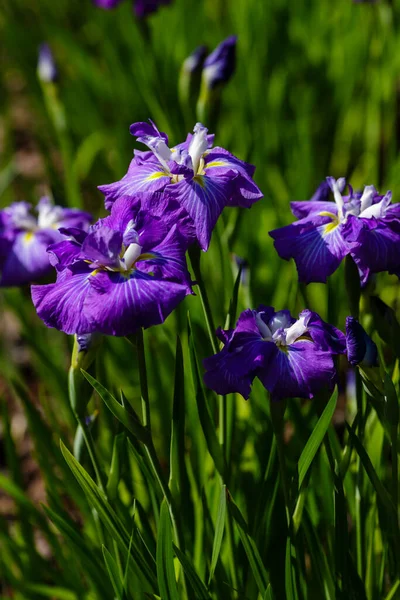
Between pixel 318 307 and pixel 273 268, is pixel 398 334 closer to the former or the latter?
pixel 273 268

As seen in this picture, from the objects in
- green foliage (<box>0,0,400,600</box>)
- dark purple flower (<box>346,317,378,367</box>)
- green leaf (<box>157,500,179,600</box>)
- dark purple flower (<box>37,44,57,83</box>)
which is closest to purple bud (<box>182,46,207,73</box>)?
green foliage (<box>0,0,400,600</box>)

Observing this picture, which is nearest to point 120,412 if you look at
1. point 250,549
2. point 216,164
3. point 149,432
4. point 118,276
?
point 149,432

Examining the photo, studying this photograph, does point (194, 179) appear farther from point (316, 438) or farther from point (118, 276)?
point (316, 438)

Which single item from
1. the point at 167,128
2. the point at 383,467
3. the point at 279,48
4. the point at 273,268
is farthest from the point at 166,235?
the point at 279,48

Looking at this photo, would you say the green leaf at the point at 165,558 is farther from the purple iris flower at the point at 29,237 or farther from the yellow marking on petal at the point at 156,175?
the purple iris flower at the point at 29,237

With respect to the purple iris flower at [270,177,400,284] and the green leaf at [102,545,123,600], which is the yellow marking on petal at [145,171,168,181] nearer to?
the purple iris flower at [270,177,400,284]

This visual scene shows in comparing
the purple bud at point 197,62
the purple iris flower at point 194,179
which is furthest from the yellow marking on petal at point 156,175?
the purple bud at point 197,62
